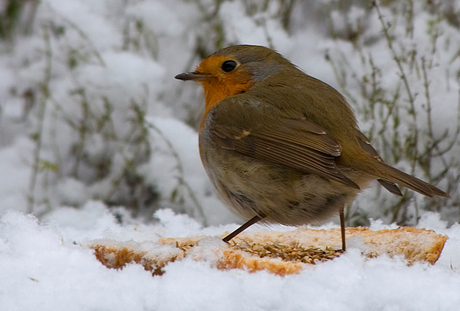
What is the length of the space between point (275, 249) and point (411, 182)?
57cm

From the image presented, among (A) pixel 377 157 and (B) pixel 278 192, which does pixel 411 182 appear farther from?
(B) pixel 278 192

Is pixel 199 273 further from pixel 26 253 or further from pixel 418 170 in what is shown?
pixel 418 170

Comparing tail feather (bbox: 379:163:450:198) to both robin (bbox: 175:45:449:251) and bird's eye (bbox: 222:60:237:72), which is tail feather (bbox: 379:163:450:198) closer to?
robin (bbox: 175:45:449:251)

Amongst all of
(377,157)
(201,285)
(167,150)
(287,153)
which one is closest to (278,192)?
(287,153)

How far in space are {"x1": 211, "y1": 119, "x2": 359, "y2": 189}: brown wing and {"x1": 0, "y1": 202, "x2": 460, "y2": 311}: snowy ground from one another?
0.51 m

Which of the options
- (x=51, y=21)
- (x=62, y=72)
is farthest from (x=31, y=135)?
(x=51, y=21)

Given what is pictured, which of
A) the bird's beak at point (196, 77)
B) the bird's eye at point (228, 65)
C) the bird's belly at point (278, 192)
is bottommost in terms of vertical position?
the bird's belly at point (278, 192)

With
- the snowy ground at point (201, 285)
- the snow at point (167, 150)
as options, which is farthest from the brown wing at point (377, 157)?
the snowy ground at point (201, 285)

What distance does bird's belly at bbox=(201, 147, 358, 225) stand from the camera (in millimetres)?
2645

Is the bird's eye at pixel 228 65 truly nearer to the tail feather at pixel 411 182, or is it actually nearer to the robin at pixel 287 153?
the robin at pixel 287 153

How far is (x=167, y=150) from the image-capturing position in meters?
4.76

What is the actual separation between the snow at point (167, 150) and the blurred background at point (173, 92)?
0.05ft

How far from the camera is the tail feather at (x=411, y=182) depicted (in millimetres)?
2439

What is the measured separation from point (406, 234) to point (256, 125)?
801 millimetres
